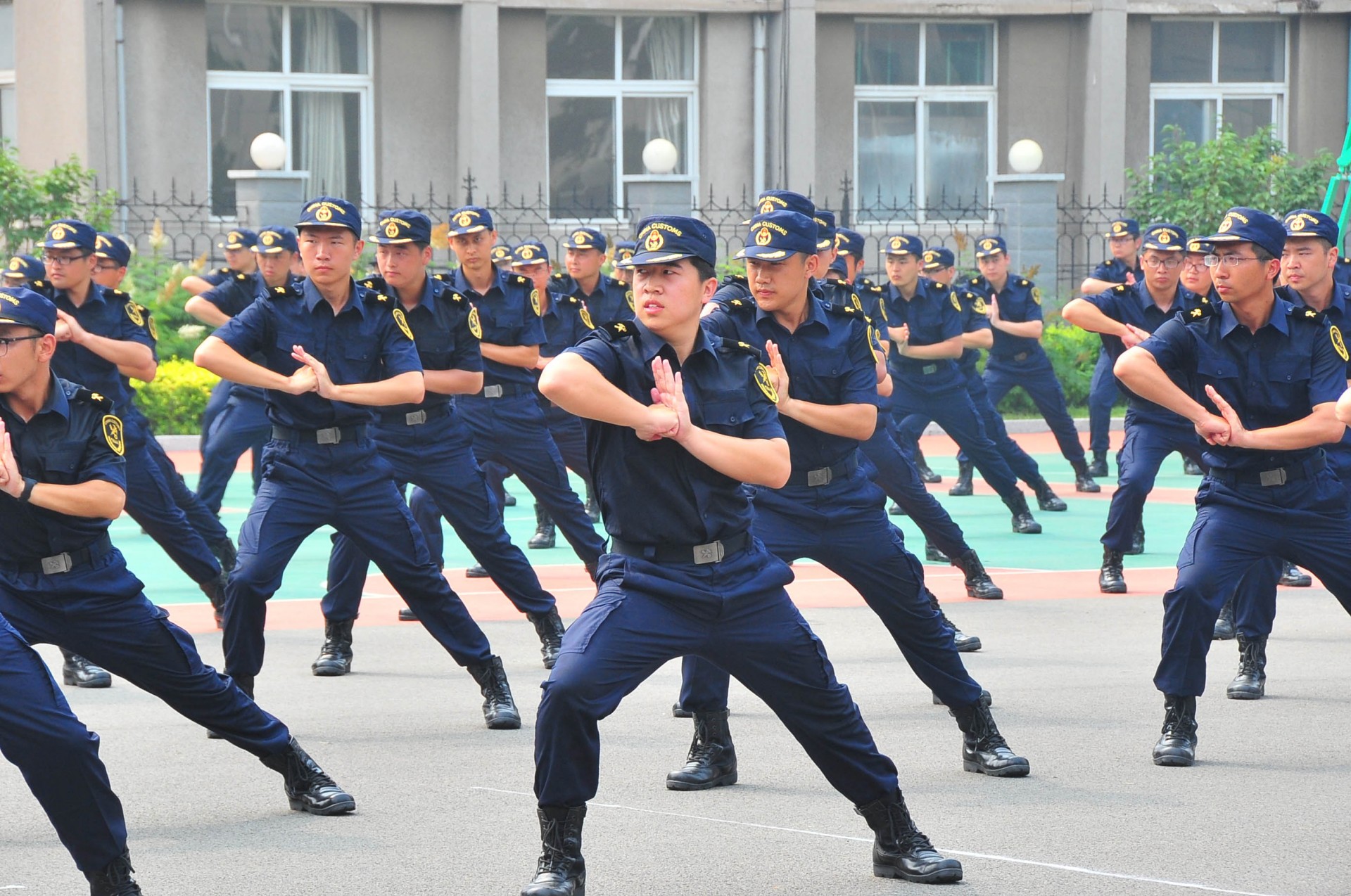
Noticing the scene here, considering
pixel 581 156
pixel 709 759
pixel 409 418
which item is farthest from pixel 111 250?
pixel 581 156

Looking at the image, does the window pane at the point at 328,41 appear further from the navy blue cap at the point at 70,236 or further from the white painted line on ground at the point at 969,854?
the white painted line on ground at the point at 969,854

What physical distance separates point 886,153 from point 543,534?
16861 millimetres

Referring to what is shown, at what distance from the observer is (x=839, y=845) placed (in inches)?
235

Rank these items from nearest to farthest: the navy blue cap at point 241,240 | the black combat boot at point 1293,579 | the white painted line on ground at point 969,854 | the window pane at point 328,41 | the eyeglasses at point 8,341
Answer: the white painted line on ground at point 969,854
the eyeglasses at point 8,341
the black combat boot at point 1293,579
the navy blue cap at point 241,240
the window pane at point 328,41

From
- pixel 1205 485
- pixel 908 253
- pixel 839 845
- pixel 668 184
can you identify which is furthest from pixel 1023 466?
pixel 668 184

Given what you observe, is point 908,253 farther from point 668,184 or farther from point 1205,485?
point 668,184

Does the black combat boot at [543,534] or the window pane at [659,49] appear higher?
the window pane at [659,49]

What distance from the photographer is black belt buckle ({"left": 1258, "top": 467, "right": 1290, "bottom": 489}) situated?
23.4ft

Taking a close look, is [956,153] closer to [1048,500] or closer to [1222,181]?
[1222,181]

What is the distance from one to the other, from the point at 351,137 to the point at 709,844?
2223 cm

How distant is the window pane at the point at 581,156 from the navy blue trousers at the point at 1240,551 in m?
20.9

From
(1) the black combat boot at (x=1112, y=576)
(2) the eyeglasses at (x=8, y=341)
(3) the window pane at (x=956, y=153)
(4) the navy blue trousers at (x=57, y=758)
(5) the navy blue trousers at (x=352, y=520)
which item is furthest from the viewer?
(3) the window pane at (x=956, y=153)

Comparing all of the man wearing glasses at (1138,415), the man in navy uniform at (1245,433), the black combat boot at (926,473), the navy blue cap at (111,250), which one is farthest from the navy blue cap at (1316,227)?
the black combat boot at (926,473)

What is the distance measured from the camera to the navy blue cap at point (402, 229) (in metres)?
8.66
